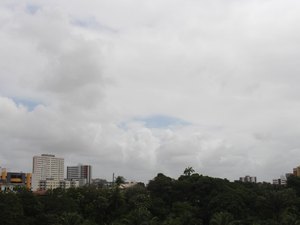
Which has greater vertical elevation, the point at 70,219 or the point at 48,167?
the point at 48,167

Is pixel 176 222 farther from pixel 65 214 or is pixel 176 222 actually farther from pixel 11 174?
pixel 11 174

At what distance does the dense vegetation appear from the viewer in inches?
1943

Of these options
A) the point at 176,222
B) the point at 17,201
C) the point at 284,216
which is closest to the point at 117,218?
the point at 176,222

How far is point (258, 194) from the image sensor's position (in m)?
64.6

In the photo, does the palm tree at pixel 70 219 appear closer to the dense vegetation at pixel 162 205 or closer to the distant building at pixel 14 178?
the dense vegetation at pixel 162 205

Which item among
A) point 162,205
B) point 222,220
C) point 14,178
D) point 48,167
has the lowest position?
point 222,220

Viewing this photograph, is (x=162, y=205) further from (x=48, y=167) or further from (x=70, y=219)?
(x=48, y=167)

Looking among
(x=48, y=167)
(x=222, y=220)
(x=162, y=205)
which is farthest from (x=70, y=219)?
(x=48, y=167)

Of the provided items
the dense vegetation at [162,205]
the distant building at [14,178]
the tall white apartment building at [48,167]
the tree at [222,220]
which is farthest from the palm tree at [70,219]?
the tall white apartment building at [48,167]

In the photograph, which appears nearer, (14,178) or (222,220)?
(222,220)

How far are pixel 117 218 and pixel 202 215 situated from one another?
41.6ft

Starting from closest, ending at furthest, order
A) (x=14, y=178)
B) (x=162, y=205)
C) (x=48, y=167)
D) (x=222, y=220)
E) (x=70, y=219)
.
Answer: (x=70, y=219) < (x=222, y=220) < (x=162, y=205) < (x=14, y=178) < (x=48, y=167)

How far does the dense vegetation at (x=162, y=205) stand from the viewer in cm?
4934

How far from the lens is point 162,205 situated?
62062 mm
